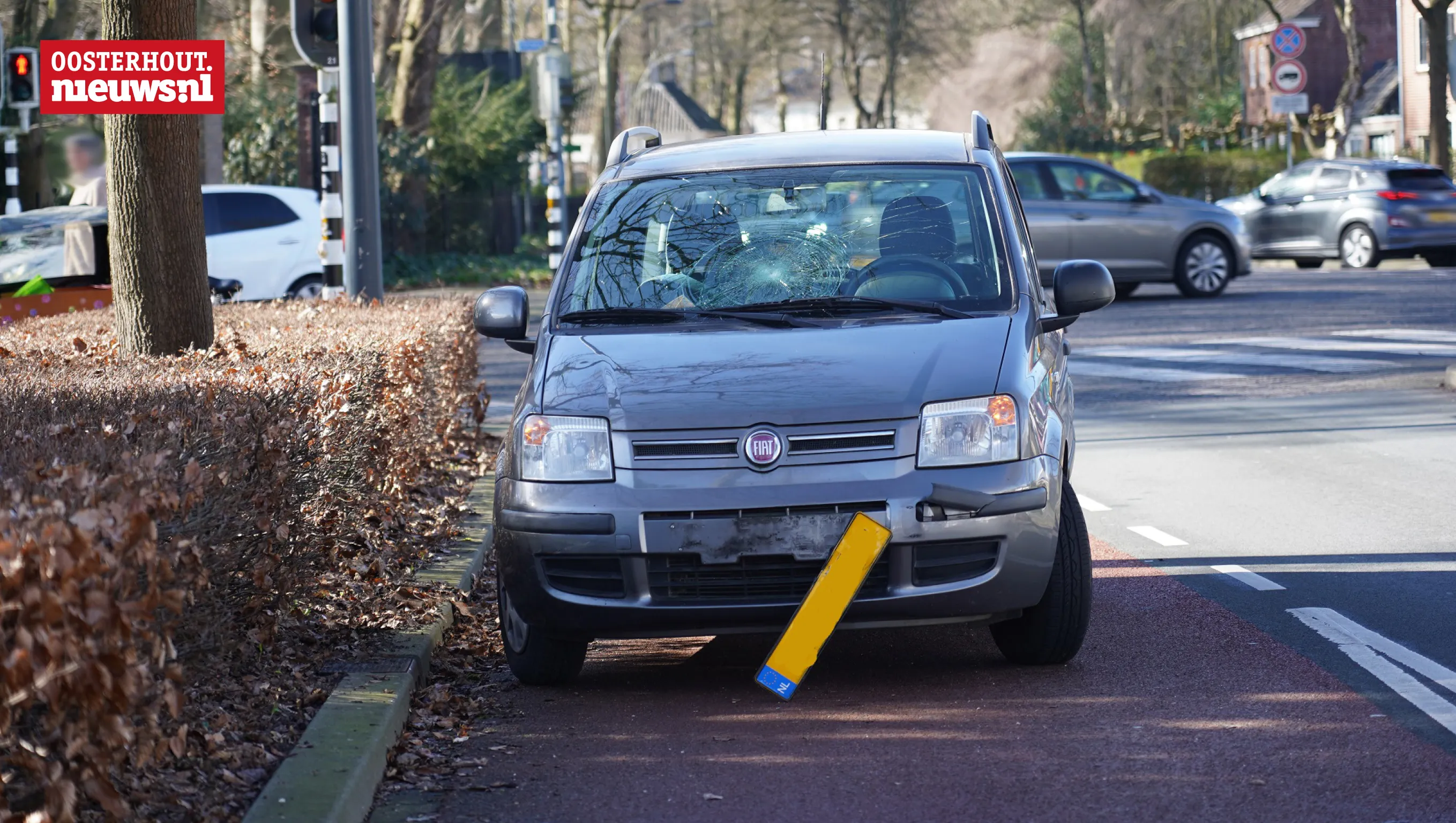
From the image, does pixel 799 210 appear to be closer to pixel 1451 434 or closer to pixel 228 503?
pixel 228 503

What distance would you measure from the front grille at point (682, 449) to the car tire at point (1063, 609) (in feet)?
3.67

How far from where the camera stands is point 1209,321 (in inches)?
778

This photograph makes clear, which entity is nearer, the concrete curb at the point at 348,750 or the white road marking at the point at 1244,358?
the concrete curb at the point at 348,750

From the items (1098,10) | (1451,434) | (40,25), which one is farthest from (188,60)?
(1098,10)

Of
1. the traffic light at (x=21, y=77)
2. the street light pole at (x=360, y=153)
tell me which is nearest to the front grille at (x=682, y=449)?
the street light pole at (x=360, y=153)

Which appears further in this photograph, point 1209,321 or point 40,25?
point 40,25

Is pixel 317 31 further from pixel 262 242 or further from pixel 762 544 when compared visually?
pixel 262 242

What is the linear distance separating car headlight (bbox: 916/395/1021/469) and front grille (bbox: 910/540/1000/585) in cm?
24

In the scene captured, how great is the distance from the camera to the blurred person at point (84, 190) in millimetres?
15906

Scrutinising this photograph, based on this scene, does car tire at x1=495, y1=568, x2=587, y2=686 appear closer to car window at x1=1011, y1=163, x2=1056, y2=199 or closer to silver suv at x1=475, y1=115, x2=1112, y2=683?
silver suv at x1=475, y1=115, x2=1112, y2=683

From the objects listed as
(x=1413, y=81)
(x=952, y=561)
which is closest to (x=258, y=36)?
(x=952, y=561)

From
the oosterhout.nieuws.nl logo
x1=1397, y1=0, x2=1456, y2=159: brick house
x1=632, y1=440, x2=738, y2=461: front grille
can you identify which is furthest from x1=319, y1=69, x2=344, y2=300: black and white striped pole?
x1=1397, y1=0, x2=1456, y2=159: brick house

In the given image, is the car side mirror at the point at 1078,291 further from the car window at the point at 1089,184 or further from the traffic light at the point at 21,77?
the traffic light at the point at 21,77

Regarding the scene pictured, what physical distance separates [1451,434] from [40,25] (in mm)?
25169
